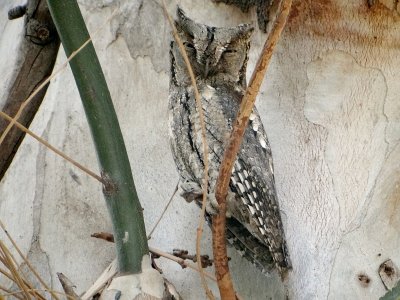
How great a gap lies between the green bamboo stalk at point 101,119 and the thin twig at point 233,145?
251 mm

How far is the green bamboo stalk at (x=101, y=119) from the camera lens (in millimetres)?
1492

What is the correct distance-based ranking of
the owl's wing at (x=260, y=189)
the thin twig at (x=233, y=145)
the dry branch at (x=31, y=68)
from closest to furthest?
1. the thin twig at (x=233, y=145)
2. the owl's wing at (x=260, y=189)
3. the dry branch at (x=31, y=68)

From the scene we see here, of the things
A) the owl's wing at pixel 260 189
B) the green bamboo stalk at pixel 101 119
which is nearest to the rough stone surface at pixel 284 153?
the owl's wing at pixel 260 189

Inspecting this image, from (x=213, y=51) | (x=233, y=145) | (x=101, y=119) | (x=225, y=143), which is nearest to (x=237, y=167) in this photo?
(x=225, y=143)

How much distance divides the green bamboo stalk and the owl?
0.35 m

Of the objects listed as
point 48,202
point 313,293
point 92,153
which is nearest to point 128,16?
point 92,153

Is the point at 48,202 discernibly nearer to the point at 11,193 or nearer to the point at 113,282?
the point at 11,193

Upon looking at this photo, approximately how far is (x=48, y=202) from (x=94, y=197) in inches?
5.5

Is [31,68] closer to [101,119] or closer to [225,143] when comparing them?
[225,143]

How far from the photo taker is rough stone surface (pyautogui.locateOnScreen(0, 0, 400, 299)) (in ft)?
6.16

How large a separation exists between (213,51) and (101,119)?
57 centimetres

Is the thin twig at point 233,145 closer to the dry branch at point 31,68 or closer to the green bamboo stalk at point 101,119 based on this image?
the green bamboo stalk at point 101,119

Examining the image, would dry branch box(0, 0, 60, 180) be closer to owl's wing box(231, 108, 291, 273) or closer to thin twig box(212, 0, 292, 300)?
owl's wing box(231, 108, 291, 273)

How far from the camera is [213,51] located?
6.53 ft
